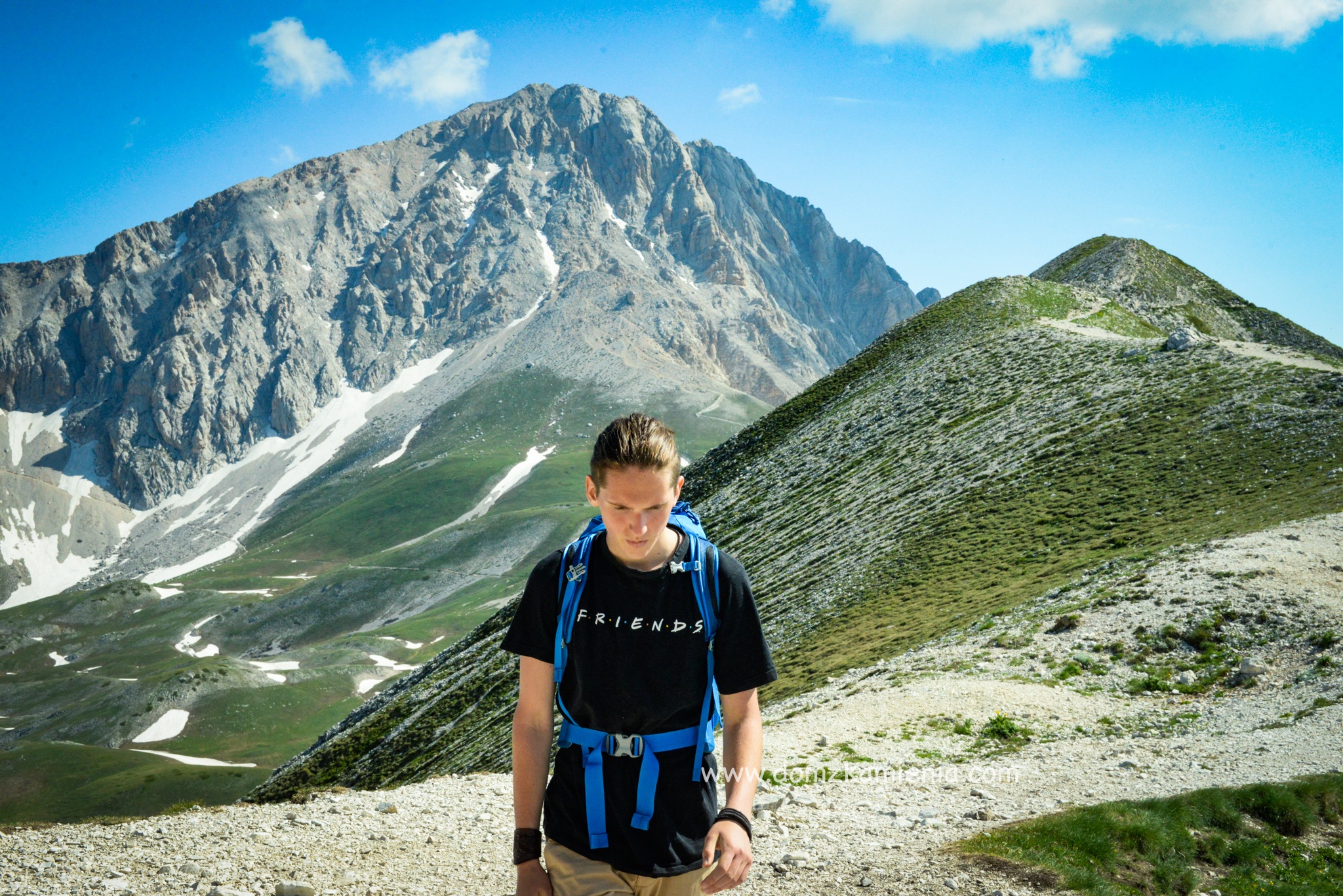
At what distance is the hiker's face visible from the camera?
4.55 m

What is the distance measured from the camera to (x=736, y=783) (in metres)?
4.73

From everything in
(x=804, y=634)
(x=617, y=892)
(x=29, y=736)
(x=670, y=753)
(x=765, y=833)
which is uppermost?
(x=670, y=753)

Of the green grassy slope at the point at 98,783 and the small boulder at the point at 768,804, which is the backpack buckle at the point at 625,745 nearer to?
the small boulder at the point at 768,804

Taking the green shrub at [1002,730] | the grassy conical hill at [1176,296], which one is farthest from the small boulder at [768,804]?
the grassy conical hill at [1176,296]

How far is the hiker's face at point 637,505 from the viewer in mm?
4555

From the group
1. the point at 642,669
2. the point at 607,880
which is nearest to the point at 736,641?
the point at 642,669

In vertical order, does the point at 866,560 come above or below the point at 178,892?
below

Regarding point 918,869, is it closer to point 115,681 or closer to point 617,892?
point 617,892

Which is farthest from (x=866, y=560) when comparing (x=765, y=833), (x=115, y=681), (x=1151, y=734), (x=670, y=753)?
(x=115, y=681)

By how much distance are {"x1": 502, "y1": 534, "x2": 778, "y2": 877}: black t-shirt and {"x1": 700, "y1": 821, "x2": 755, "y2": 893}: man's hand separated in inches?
4.7

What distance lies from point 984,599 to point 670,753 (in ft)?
87.2

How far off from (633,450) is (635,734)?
1784 millimetres

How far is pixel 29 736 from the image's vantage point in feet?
442

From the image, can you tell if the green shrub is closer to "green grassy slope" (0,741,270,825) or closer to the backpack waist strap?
the backpack waist strap
